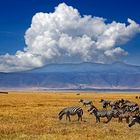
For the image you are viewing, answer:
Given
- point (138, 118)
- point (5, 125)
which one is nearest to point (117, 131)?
point (138, 118)

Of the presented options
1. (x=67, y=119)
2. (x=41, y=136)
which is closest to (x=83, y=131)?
(x=41, y=136)

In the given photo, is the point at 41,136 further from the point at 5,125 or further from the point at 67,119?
the point at 67,119

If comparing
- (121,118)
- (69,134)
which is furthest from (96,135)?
(121,118)

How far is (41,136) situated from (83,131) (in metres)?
4.15

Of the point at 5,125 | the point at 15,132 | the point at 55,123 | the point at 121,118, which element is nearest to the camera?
the point at 15,132

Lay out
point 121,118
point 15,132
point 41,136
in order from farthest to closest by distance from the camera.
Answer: point 121,118 < point 15,132 < point 41,136

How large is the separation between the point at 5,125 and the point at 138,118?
10.3 meters

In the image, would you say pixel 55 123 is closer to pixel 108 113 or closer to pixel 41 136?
pixel 108 113

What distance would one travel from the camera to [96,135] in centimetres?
2662

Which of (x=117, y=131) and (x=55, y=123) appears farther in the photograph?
(x=55, y=123)

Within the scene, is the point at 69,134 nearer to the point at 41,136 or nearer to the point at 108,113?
the point at 41,136

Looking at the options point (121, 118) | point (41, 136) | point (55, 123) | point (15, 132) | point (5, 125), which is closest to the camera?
point (41, 136)

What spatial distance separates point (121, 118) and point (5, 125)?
10.7 metres

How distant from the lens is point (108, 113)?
3597 cm
